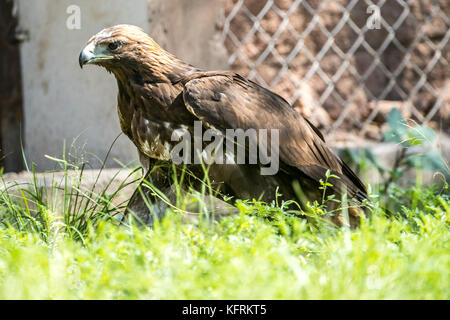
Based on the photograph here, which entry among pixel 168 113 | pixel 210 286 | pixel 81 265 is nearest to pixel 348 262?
pixel 210 286

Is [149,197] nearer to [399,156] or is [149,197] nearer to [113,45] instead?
[113,45]

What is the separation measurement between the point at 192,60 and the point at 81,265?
230cm

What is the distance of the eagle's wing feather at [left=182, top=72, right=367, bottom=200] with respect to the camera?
9.09 ft

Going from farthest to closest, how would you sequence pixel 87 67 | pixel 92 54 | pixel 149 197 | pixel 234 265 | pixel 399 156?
pixel 399 156
pixel 87 67
pixel 149 197
pixel 92 54
pixel 234 265

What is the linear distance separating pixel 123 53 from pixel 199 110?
0.49m

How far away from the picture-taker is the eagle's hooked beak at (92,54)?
285 cm

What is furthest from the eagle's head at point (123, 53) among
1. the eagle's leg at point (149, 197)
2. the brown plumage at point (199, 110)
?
the eagle's leg at point (149, 197)

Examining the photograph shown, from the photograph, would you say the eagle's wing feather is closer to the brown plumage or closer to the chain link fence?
the brown plumage

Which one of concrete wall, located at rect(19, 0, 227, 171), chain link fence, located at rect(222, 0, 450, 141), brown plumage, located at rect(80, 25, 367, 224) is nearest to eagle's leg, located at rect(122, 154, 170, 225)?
brown plumage, located at rect(80, 25, 367, 224)

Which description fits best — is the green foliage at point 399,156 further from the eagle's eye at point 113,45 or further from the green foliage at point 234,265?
the eagle's eye at point 113,45

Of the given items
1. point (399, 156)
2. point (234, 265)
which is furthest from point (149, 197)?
point (399, 156)

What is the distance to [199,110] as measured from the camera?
2744mm

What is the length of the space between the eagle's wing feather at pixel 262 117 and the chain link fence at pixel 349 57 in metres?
1.82

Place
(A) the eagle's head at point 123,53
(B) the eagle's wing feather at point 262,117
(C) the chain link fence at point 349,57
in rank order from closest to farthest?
(B) the eagle's wing feather at point 262,117
(A) the eagle's head at point 123,53
(C) the chain link fence at point 349,57
